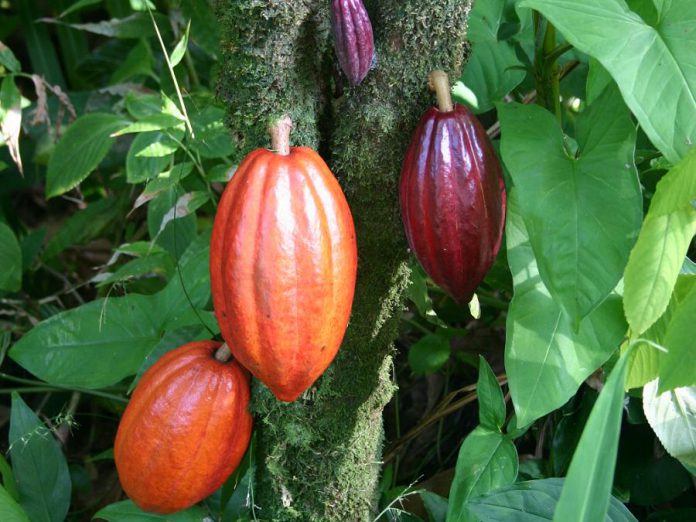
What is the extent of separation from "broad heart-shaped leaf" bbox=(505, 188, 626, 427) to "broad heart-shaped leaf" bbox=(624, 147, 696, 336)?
0.24ft

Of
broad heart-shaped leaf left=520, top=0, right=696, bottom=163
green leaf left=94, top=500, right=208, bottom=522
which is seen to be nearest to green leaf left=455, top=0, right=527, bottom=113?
broad heart-shaped leaf left=520, top=0, right=696, bottom=163

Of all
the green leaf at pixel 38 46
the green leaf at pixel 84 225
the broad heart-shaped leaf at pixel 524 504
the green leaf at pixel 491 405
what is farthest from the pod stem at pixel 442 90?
the green leaf at pixel 38 46

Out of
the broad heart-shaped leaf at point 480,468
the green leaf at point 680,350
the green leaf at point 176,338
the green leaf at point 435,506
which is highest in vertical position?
the green leaf at point 680,350

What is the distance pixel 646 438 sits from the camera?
120cm

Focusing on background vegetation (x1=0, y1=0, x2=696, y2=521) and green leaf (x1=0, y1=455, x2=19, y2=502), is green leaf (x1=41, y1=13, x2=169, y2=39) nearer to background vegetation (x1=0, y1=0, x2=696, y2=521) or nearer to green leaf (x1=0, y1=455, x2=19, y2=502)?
background vegetation (x1=0, y1=0, x2=696, y2=521)

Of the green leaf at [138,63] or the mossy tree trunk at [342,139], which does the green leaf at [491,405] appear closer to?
the mossy tree trunk at [342,139]

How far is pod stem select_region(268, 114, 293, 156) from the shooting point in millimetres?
780

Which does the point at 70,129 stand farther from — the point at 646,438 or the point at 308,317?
the point at 646,438

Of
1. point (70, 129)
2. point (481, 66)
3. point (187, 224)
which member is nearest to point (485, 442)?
point (481, 66)

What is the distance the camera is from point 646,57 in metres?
0.75

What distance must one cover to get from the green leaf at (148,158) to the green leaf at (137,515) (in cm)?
49

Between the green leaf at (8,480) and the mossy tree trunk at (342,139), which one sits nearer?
the mossy tree trunk at (342,139)

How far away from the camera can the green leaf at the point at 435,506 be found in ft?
3.62

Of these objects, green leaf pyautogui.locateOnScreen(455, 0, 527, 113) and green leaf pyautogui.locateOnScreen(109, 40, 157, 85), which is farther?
green leaf pyautogui.locateOnScreen(109, 40, 157, 85)
